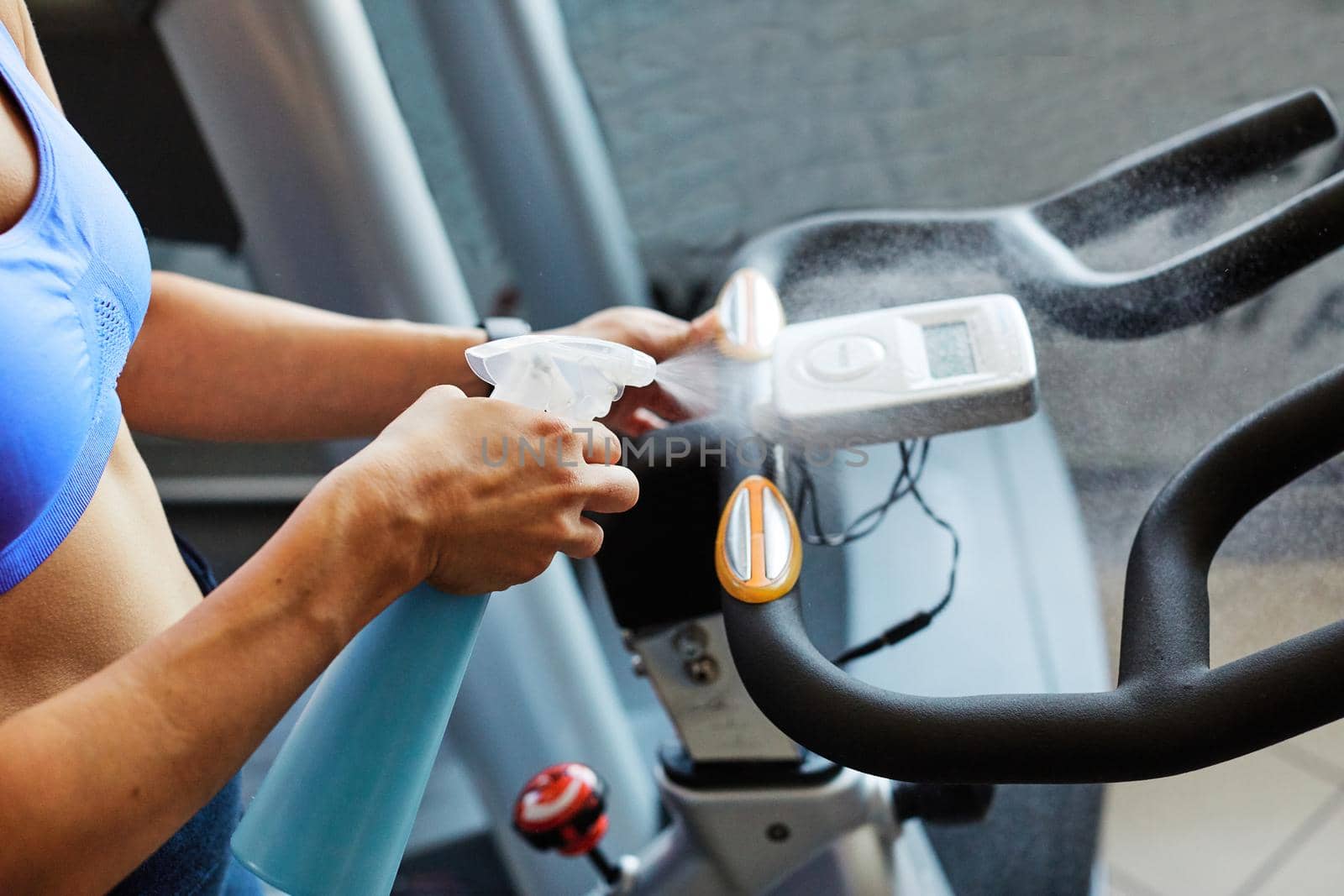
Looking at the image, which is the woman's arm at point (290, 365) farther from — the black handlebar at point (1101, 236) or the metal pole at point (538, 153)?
the metal pole at point (538, 153)

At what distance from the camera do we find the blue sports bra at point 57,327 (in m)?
0.43

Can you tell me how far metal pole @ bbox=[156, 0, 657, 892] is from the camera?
3.04 ft

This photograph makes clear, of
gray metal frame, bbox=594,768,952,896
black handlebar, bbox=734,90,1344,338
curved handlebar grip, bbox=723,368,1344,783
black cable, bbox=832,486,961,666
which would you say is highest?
black handlebar, bbox=734,90,1344,338

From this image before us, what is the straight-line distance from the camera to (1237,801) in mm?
1257

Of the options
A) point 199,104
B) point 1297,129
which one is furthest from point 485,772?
point 1297,129

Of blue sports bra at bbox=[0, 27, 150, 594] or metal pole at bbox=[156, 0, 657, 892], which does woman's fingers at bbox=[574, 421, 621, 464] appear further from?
metal pole at bbox=[156, 0, 657, 892]

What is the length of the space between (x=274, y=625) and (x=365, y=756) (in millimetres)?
82

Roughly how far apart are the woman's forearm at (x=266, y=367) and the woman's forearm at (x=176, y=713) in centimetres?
24

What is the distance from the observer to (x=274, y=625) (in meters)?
0.42

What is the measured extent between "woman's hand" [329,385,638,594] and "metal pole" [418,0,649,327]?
901mm

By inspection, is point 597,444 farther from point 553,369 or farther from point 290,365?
point 290,365

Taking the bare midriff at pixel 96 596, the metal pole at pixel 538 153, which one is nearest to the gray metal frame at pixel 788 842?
the bare midriff at pixel 96 596

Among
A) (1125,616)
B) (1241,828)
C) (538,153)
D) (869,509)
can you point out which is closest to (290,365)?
(869,509)

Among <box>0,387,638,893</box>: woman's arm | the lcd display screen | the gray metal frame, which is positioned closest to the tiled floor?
the gray metal frame
